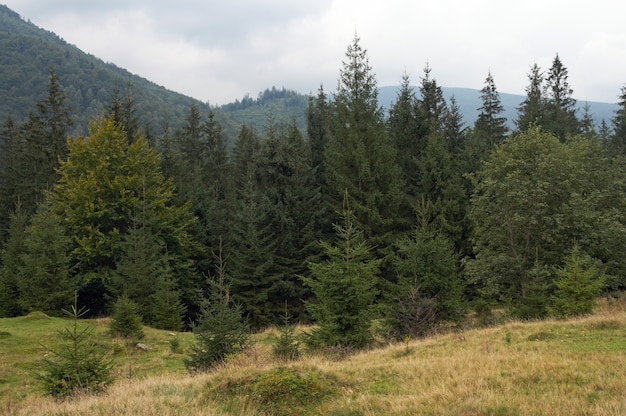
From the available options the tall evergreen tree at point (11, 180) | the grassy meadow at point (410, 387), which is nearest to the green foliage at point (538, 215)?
the grassy meadow at point (410, 387)

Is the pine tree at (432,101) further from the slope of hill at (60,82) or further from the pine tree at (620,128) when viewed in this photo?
the slope of hill at (60,82)

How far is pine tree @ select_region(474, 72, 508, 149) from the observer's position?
1770 inches

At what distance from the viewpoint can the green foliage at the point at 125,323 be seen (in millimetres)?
19062

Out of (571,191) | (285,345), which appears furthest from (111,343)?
(571,191)

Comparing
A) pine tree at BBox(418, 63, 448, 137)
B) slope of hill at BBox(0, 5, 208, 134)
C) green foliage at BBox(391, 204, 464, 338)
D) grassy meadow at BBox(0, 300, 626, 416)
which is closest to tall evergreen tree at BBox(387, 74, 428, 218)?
pine tree at BBox(418, 63, 448, 137)

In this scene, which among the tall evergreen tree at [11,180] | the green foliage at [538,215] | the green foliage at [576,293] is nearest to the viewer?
the green foliage at [576,293]

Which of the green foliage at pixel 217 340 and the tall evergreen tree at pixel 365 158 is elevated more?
the tall evergreen tree at pixel 365 158

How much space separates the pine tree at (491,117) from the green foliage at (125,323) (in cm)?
3870

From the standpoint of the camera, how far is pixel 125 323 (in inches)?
758

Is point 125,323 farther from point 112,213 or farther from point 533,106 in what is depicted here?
point 533,106

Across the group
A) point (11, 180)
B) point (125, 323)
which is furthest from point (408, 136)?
point (11, 180)

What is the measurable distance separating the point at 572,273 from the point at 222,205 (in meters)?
33.4

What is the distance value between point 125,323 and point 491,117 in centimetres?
4269

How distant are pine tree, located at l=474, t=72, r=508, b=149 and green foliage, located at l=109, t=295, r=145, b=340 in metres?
38.7
